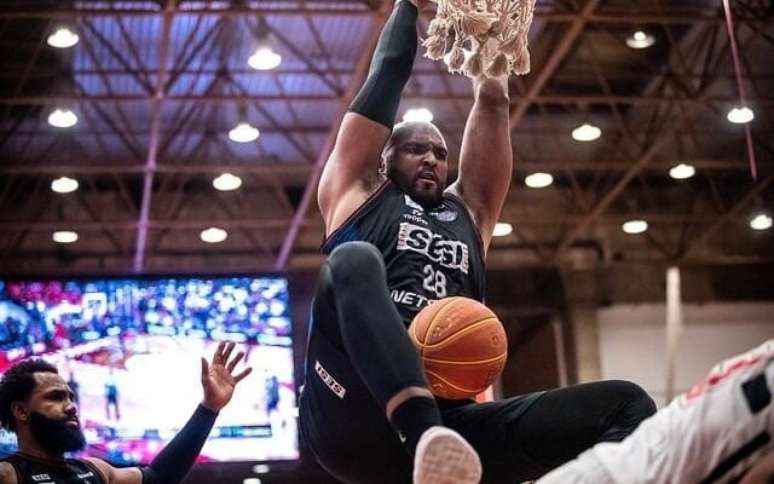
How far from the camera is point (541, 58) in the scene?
1623 cm

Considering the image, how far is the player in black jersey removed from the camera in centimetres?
550

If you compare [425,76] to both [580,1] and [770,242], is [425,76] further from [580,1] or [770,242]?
[770,242]

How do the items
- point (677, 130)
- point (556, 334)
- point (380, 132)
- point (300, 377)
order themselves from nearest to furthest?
point (380, 132), point (300, 377), point (677, 130), point (556, 334)

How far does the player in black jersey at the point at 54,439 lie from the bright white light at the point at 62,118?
11.6m

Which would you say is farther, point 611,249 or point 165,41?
point 611,249

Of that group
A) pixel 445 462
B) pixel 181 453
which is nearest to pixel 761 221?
pixel 181 453

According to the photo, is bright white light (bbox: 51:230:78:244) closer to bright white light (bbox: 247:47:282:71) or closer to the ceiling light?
the ceiling light

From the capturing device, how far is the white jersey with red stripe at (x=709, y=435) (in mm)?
2361

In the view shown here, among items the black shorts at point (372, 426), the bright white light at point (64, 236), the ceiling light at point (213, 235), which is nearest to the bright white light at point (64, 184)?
the bright white light at point (64, 236)

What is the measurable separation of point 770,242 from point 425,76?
25.4 feet

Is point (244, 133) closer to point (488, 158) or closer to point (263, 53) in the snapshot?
point (263, 53)

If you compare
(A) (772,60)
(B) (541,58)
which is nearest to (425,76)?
(B) (541,58)

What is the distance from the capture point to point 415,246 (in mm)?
3932

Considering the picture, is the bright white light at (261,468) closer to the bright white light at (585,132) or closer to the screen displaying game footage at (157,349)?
the screen displaying game footage at (157,349)
